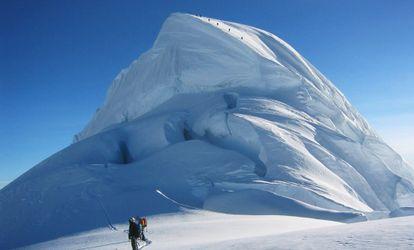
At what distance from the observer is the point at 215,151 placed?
33.9m

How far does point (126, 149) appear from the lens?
37.5 m

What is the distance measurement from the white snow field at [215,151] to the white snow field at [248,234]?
1.97 m

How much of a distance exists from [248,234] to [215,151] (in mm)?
15468

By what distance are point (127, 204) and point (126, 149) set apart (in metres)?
11.8

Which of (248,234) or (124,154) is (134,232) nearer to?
(248,234)

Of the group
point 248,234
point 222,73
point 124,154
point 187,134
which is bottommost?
point 248,234

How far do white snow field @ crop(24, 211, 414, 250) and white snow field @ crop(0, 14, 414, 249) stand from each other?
1973 mm

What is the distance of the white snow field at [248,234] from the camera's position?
10836 mm

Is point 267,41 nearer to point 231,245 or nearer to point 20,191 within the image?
Result: point 20,191

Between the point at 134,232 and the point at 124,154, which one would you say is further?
the point at 124,154

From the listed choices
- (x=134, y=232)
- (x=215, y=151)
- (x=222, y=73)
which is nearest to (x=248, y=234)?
(x=134, y=232)

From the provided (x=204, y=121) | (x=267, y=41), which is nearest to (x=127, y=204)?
(x=204, y=121)

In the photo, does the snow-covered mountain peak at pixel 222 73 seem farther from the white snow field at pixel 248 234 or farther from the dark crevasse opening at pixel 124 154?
the white snow field at pixel 248 234

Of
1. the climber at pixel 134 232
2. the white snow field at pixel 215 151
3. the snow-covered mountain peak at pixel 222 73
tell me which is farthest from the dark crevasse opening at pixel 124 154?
the climber at pixel 134 232
